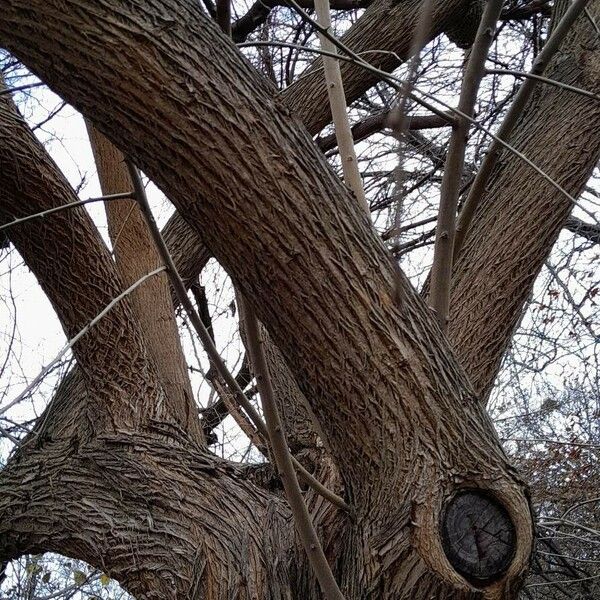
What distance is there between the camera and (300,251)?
1423mm

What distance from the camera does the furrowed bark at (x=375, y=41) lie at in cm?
324

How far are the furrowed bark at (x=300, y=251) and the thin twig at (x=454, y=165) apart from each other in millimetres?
221

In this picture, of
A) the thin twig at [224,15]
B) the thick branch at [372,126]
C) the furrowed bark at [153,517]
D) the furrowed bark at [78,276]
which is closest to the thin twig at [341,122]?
the thin twig at [224,15]

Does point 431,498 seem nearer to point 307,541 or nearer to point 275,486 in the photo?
point 307,541

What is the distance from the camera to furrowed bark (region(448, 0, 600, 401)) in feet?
7.45

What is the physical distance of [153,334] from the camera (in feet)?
9.62

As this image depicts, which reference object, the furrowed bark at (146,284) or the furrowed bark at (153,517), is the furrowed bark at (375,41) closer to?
the furrowed bark at (146,284)

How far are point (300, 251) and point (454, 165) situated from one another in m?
0.41

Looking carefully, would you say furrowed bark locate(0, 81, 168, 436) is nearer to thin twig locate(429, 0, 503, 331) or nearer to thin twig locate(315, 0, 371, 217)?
thin twig locate(315, 0, 371, 217)

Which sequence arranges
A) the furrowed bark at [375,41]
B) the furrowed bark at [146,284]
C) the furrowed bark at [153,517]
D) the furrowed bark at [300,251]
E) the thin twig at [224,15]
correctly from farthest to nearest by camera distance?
the furrowed bark at [375,41]
the furrowed bark at [146,284]
the furrowed bark at [153,517]
the thin twig at [224,15]
the furrowed bark at [300,251]

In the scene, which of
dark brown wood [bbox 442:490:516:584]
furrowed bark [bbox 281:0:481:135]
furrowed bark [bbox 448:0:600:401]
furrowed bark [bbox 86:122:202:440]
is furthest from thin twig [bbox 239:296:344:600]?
furrowed bark [bbox 281:0:481:135]

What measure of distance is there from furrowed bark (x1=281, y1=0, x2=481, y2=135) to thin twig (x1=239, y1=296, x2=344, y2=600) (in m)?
1.83

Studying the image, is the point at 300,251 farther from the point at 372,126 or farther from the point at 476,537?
the point at 372,126

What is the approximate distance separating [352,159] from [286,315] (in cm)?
80
